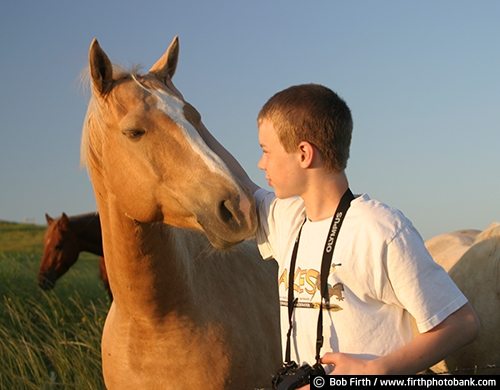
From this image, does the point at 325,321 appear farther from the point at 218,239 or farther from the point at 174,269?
the point at 174,269

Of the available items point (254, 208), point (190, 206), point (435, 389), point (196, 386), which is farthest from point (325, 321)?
point (196, 386)

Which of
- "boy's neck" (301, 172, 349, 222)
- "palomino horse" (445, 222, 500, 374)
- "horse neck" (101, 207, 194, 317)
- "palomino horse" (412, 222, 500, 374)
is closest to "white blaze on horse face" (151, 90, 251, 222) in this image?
"boy's neck" (301, 172, 349, 222)

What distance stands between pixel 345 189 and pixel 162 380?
138 centimetres

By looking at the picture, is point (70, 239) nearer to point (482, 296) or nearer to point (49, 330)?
point (49, 330)

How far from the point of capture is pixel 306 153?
185 centimetres

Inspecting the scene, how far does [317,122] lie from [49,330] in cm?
605

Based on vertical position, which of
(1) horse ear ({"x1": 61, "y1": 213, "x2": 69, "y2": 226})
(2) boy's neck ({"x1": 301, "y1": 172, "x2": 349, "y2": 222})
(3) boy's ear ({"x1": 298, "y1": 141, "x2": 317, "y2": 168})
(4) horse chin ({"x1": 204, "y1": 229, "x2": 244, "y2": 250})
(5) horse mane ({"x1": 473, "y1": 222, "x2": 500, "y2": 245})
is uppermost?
(3) boy's ear ({"x1": 298, "y1": 141, "x2": 317, "y2": 168})

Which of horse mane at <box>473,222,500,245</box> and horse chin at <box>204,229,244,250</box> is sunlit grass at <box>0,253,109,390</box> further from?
horse mane at <box>473,222,500,245</box>

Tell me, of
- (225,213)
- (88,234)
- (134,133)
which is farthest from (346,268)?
(88,234)

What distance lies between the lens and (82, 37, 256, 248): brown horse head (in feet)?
7.22

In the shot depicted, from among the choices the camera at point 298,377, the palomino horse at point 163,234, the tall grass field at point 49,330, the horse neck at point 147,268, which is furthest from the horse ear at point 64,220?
the camera at point 298,377

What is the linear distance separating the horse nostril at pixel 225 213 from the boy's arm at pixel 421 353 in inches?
31.0

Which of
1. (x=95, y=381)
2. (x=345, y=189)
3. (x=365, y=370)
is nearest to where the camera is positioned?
(x=365, y=370)

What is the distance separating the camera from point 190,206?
7.46ft
